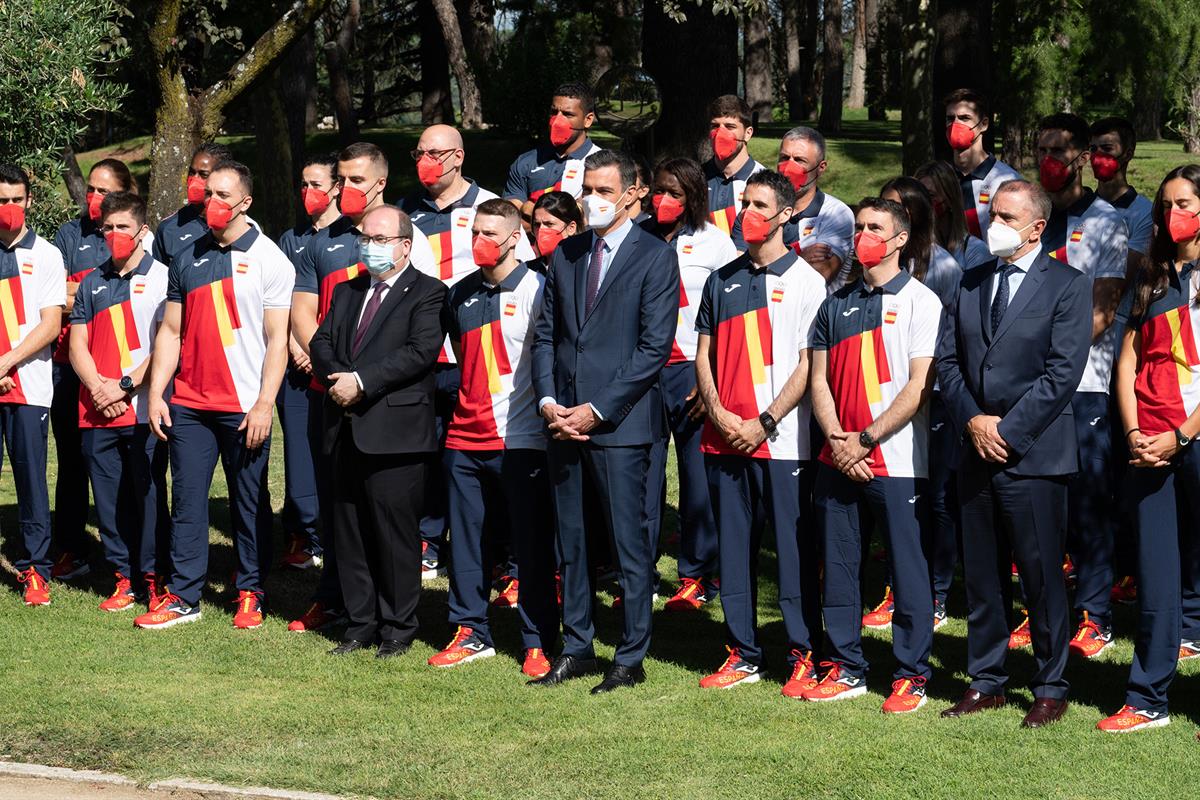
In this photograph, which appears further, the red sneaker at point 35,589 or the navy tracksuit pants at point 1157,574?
the red sneaker at point 35,589

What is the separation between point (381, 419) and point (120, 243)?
7.59 feet

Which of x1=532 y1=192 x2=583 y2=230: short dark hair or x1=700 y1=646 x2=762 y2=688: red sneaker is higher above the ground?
x1=532 y1=192 x2=583 y2=230: short dark hair

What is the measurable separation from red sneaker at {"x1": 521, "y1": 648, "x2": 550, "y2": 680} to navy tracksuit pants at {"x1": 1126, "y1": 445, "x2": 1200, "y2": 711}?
9.31ft

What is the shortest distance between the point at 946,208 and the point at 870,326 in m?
1.45

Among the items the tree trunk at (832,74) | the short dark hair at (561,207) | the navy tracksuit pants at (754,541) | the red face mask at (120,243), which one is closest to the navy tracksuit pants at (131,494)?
the red face mask at (120,243)

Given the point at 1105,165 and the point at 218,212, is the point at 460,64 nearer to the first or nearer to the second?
the point at 218,212

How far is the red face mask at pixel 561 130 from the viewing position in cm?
984

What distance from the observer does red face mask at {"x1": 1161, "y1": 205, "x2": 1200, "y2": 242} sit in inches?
270

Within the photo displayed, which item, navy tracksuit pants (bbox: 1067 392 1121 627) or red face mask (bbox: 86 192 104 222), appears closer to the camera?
navy tracksuit pants (bbox: 1067 392 1121 627)

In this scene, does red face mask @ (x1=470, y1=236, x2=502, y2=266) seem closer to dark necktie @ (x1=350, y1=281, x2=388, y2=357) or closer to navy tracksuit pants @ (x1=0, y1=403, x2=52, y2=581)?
dark necktie @ (x1=350, y1=281, x2=388, y2=357)

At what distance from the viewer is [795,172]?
8.55 meters

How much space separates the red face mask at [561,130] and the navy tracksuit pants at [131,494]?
10.2 feet

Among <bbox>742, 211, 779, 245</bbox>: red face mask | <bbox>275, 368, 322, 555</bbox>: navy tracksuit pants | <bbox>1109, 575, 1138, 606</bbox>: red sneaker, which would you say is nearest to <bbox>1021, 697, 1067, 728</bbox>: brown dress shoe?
<bbox>1109, 575, 1138, 606</bbox>: red sneaker

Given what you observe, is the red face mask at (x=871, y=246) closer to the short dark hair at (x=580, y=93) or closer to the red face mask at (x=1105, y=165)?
the red face mask at (x=1105, y=165)
